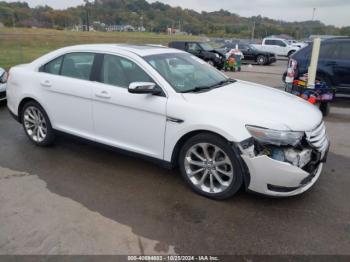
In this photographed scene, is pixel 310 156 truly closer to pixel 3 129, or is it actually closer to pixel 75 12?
pixel 3 129

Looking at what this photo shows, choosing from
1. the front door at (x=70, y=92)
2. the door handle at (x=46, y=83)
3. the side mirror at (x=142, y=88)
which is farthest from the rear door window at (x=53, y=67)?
the side mirror at (x=142, y=88)

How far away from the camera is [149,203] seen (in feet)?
11.3

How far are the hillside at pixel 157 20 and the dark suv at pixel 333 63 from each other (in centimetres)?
6352

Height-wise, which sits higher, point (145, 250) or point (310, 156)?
point (310, 156)

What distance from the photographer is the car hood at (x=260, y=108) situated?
3.18 m

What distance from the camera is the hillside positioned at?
231ft

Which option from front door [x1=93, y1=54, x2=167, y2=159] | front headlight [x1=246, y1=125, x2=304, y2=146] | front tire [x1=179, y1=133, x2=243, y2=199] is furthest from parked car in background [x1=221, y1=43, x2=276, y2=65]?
front headlight [x1=246, y1=125, x2=304, y2=146]

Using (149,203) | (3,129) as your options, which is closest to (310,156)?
(149,203)

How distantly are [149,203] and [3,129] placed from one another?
3821 millimetres

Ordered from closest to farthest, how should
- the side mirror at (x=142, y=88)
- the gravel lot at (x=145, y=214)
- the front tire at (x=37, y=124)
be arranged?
the gravel lot at (x=145, y=214) → the side mirror at (x=142, y=88) → the front tire at (x=37, y=124)

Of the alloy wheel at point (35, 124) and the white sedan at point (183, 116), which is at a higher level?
the white sedan at point (183, 116)

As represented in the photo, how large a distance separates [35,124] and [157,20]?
76.7 meters

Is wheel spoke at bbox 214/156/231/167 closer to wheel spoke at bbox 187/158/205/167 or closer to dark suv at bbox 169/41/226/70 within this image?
wheel spoke at bbox 187/158/205/167

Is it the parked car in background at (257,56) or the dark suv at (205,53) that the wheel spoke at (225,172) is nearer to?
the dark suv at (205,53)
